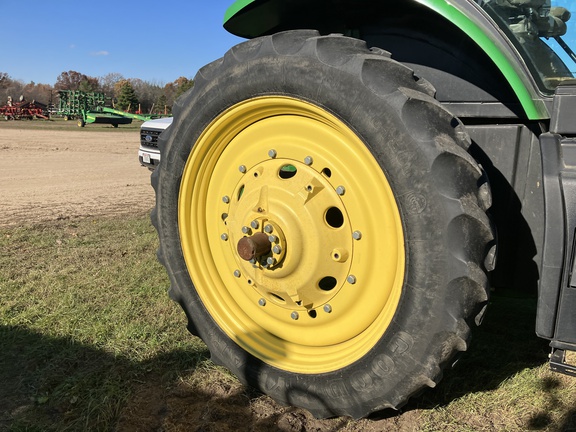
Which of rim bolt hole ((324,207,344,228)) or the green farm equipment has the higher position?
the green farm equipment

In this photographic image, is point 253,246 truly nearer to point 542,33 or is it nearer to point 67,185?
point 542,33

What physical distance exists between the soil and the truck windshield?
1.39 metres

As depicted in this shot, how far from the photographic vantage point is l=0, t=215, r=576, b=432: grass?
200 centimetres

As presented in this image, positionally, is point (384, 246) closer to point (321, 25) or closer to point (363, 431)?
point (363, 431)

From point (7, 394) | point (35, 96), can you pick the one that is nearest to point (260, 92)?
point (7, 394)

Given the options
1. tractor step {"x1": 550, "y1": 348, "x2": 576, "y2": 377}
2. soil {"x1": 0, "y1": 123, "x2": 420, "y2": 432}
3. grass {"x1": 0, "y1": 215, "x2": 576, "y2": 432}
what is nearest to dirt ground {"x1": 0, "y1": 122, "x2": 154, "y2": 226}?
soil {"x1": 0, "y1": 123, "x2": 420, "y2": 432}

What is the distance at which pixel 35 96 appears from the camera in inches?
2616

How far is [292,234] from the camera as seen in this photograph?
1924 millimetres

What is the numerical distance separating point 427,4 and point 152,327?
2.08 metres

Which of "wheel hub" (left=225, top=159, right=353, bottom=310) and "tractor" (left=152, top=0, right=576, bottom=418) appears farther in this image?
"wheel hub" (left=225, top=159, right=353, bottom=310)

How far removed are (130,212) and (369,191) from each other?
4747mm

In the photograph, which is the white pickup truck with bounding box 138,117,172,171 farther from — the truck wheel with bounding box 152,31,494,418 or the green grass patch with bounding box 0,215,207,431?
the truck wheel with bounding box 152,31,494,418

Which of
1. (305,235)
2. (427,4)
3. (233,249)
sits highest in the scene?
(427,4)

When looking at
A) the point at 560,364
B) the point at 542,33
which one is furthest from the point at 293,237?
the point at 542,33
